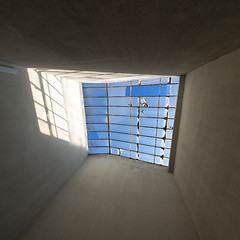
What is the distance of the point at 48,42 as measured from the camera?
2756mm

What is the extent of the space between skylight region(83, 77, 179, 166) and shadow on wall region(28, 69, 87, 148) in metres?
1.58

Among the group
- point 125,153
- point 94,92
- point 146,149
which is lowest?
point 125,153

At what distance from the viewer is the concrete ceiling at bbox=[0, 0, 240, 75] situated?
65.1 inches

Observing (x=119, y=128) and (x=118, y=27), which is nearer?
(x=118, y=27)

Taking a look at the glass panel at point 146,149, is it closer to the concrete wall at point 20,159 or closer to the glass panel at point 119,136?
the glass panel at point 119,136

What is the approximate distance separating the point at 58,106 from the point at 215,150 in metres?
8.34

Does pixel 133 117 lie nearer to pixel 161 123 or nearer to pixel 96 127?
pixel 161 123

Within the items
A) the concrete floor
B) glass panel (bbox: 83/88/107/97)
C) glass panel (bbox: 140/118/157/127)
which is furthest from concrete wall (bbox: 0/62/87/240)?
glass panel (bbox: 140/118/157/127)

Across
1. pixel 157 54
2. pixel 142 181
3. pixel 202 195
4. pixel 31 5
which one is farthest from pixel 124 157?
pixel 31 5

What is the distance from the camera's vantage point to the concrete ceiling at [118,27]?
5.43 ft

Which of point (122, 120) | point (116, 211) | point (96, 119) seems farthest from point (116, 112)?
point (116, 211)

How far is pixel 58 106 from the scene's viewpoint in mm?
7531

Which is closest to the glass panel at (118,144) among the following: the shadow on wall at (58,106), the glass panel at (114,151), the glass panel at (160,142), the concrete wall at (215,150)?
the glass panel at (114,151)

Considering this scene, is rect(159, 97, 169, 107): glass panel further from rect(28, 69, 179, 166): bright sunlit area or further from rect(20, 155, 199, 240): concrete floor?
rect(20, 155, 199, 240): concrete floor
